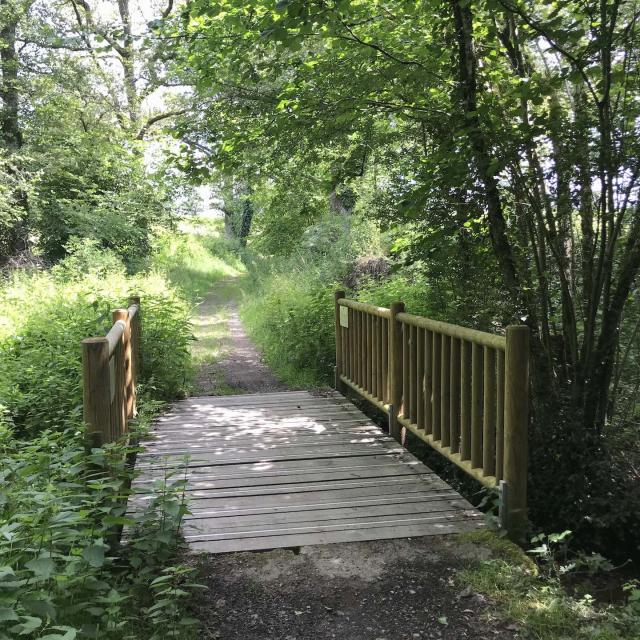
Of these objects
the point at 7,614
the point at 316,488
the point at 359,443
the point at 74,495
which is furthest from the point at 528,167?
the point at 7,614

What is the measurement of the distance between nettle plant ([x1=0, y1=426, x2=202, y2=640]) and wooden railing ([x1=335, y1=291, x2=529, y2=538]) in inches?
74.2

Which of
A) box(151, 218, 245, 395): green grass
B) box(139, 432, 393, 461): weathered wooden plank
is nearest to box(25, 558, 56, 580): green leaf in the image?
box(139, 432, 393, 461): weathered wooden plank

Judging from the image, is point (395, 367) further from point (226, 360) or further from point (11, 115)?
point (11, 115)

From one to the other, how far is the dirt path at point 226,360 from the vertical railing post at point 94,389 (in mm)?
4787

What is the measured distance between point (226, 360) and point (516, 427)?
26.1 ft

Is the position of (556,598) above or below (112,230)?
below

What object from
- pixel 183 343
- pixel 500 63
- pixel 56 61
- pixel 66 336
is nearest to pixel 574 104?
pixel 500 63

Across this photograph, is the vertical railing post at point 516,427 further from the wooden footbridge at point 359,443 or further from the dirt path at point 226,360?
the dirt path at point 226,360

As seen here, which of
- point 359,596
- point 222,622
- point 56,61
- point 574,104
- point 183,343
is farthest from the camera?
point 56,61

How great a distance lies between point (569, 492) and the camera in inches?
157

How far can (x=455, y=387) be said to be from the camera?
14.3 feet

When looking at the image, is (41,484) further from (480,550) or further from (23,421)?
(23,421)

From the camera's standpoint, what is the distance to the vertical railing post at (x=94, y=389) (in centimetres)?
333

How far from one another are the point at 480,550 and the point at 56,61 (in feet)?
59.9
